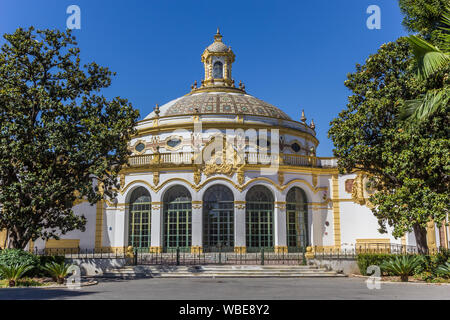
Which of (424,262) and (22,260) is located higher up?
(22,260)

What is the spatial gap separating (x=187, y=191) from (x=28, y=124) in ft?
49.9

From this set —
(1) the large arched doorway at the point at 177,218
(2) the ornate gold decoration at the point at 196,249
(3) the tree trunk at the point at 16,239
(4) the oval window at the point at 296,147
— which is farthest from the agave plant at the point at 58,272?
(4) the oval window at the point at 296,147

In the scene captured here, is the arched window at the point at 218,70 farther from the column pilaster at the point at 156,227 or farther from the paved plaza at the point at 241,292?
the paved plaza at the point at 241,292

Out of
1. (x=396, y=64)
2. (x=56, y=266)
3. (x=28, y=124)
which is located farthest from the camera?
(x=396, y=64)

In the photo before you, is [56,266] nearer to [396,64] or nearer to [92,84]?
[92,84]

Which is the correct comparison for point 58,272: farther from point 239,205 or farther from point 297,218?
point 297,218

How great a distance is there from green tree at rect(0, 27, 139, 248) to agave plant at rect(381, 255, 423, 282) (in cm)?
1432

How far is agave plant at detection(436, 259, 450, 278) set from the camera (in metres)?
18.5

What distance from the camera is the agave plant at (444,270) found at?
18.5 m

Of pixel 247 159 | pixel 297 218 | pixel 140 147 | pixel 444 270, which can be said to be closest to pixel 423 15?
pixel 444 270

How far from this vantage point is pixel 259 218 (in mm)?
33875

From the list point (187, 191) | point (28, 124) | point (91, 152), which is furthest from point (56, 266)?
point (187, 191)

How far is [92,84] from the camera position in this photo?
2373cm

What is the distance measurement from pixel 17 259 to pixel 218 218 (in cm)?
1663
